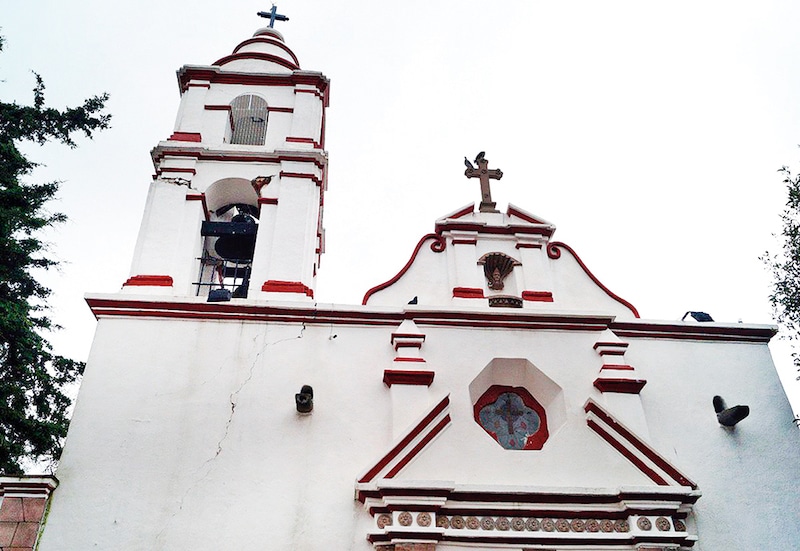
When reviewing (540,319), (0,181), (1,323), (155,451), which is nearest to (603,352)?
(540,319)

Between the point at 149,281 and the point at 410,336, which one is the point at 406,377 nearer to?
the point at 410,336

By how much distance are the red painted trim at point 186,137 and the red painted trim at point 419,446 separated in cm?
571

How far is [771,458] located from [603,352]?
6.94ft

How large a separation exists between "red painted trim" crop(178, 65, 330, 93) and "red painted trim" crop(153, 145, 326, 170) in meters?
1.78

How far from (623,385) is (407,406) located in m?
2.49

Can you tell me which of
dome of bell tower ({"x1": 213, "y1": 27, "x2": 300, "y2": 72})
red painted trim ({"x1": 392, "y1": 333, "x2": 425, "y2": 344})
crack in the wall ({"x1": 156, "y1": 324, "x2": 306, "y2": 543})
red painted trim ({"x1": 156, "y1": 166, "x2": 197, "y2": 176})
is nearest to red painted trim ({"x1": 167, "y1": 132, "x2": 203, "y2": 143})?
red painted trim ({"x1": 156, "y1": 166, "x2": 197, "y2": 176})

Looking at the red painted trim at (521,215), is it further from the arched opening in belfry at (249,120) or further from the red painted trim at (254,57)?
the red painted trim at (254,57)

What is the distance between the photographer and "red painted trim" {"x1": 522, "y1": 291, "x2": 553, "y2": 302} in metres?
8.88

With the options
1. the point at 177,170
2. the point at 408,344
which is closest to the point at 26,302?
the point at 177,170

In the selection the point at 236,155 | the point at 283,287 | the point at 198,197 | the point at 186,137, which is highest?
the point at 186,137

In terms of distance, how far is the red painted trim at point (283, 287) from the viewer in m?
8.82

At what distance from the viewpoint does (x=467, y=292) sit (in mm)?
8797

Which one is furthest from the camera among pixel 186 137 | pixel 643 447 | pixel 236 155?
pixel 186 137

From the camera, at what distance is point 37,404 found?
35.1 ft
